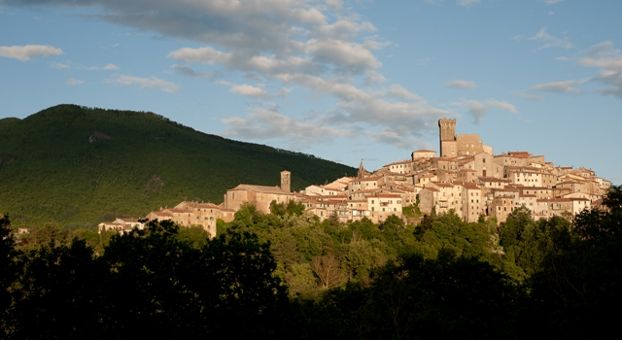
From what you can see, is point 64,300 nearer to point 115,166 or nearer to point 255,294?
point 255,294

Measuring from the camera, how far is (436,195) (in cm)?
9381

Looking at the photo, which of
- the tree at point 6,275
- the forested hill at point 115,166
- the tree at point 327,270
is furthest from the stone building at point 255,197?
the tree at point 6,275

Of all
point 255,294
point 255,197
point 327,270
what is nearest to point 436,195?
point 255,197

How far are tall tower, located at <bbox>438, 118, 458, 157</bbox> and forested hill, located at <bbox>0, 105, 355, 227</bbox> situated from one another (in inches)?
1419

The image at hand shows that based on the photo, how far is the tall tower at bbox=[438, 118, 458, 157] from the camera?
118 m

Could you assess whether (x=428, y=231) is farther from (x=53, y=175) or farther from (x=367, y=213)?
(x=53, y=175)

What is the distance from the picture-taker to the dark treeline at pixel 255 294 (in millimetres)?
20047

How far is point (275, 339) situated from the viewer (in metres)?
20.4

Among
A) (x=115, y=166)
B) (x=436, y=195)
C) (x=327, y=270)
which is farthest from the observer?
(x=115, y=166)

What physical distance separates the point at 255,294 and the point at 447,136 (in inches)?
4026

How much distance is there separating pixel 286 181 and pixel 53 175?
52001 millimetres

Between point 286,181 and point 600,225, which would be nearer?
point 600,225

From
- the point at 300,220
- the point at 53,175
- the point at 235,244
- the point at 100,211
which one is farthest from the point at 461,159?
the point at 235,244

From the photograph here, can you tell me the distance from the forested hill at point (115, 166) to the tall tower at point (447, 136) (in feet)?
118
